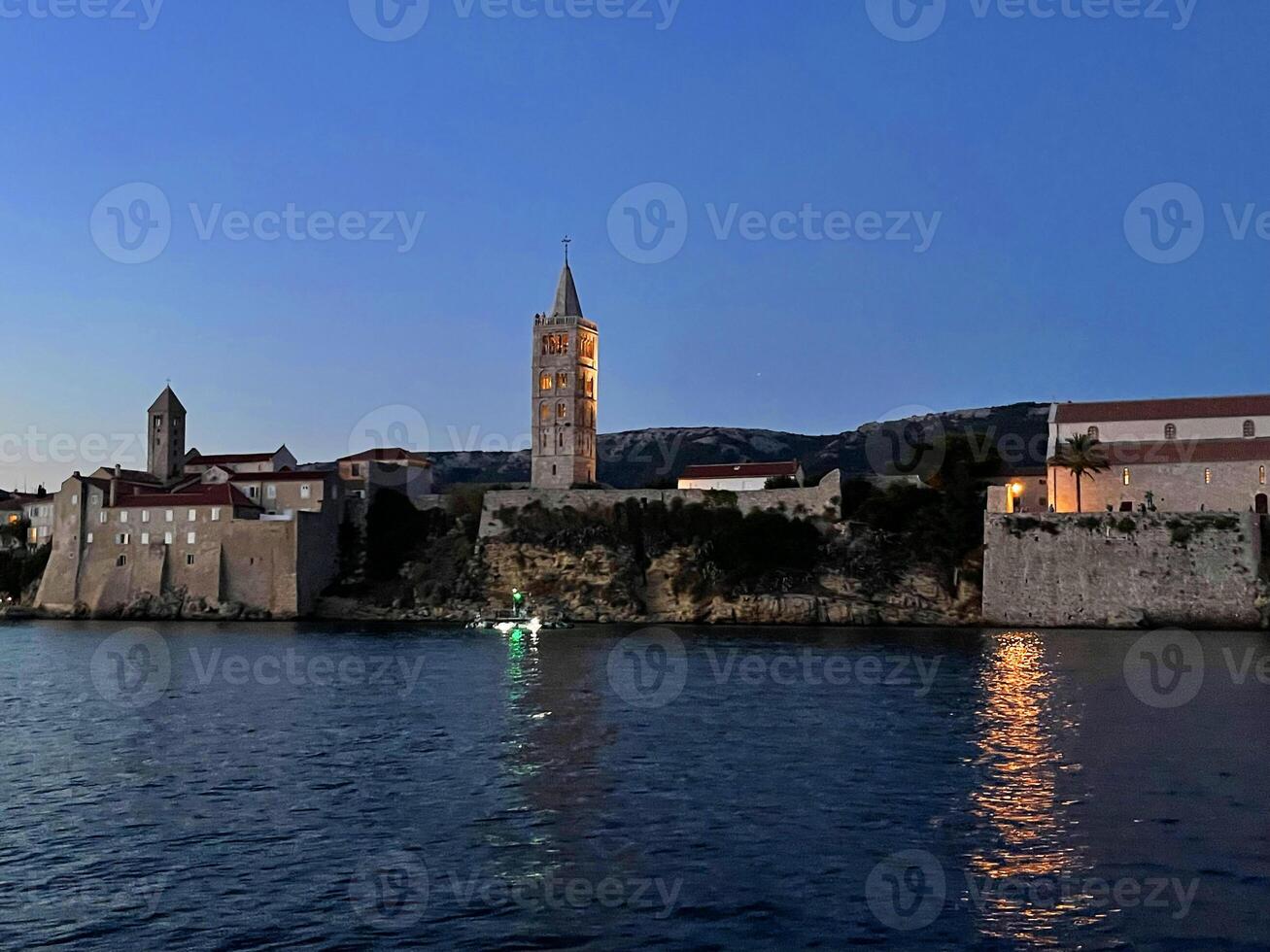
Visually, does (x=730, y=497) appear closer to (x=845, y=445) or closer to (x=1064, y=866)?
(x=1064, y=866)

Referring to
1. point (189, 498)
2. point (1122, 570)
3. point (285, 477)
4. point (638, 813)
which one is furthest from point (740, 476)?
point (638, 813)

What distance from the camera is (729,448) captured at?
176 m

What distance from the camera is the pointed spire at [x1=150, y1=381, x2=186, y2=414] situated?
264ft

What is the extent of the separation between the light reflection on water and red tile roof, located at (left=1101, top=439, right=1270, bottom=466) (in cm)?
3008

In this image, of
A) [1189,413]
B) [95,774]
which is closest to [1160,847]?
[95,774]

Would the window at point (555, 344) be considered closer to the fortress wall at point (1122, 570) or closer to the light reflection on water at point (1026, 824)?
the fortress wall at point (1122, 570)

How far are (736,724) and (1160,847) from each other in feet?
38.5

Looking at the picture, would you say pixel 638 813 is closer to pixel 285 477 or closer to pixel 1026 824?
pixel 1026 824

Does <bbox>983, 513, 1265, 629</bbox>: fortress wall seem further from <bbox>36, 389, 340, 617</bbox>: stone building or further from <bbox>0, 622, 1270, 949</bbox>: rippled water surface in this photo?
<bbox>36, 389, 340, 617</bbox>: stone building

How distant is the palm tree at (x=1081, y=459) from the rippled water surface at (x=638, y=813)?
970 inches

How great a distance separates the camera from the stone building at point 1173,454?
56125 mm

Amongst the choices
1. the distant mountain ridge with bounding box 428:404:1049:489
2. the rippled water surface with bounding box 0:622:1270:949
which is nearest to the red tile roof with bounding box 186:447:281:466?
the rippled water surface with bounding box 0:622:1270:949

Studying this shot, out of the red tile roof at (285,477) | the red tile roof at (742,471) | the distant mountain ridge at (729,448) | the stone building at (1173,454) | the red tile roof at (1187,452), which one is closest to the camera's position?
the stone building at (1173,454)

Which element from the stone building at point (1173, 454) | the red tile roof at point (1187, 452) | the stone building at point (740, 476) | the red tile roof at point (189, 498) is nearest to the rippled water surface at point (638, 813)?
the stone building at point (1173, 454)
